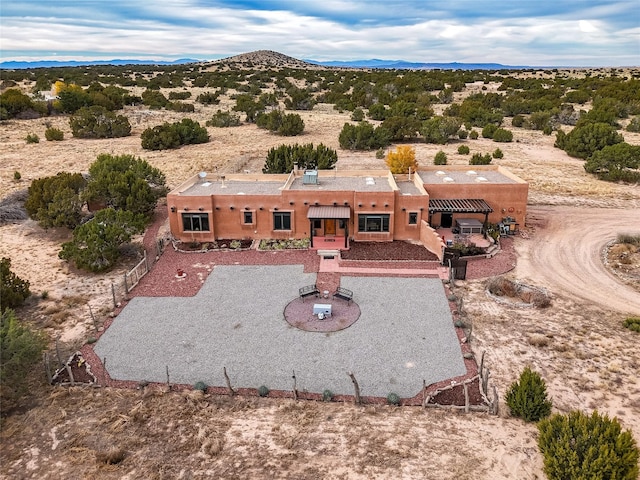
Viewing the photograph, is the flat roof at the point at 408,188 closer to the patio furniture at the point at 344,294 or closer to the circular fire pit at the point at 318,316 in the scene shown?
the patio furniture at the point at 344,294

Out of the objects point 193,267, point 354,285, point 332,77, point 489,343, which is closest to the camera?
point 489,343

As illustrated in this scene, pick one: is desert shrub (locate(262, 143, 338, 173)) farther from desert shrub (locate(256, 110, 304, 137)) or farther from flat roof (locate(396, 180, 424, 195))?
desert shrub (locate(256, 110, 304, 137))

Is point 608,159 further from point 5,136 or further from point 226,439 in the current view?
point 5,136

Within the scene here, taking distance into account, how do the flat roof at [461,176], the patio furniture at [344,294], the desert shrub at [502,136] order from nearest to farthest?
the patio furniture at [344,294] → the flat roof at [461,176] → the desert shrub at [502,136]

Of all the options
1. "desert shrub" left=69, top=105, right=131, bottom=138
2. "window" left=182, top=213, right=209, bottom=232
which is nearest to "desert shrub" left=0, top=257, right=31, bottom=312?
"window" left=182, top=213, right=209, bottom=232

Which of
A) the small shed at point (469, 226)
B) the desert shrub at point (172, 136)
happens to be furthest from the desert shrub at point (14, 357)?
the desert shrub at point (172, 136)

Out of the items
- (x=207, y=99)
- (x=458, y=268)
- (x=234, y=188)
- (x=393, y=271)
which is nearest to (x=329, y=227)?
(x=393, y=271)

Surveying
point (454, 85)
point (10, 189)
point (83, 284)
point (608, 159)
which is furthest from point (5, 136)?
point (454, 85)
